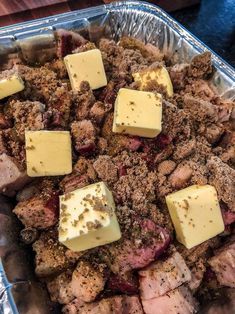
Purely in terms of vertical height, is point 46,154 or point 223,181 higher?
point 46,154

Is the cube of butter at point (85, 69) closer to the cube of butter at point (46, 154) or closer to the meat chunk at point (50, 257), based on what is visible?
the cube of butter at point (46, 154)

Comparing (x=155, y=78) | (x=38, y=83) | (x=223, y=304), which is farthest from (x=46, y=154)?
(x=223, y=304)

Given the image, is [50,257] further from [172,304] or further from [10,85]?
[10,85]

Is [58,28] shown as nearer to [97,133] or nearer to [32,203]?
[97,133]

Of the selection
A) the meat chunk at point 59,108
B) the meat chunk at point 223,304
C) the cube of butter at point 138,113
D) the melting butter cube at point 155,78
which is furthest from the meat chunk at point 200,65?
the meat chunk at point 223,304

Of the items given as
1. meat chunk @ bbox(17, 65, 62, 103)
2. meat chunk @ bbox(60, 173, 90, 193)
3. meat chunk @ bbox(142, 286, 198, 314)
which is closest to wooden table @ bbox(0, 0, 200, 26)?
meat chunk @ bbox(17, 65, 62, 103)

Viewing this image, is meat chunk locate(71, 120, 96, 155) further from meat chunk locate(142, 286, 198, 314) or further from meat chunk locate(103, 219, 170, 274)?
meat chunk locate(142, 286, 198, 314)
